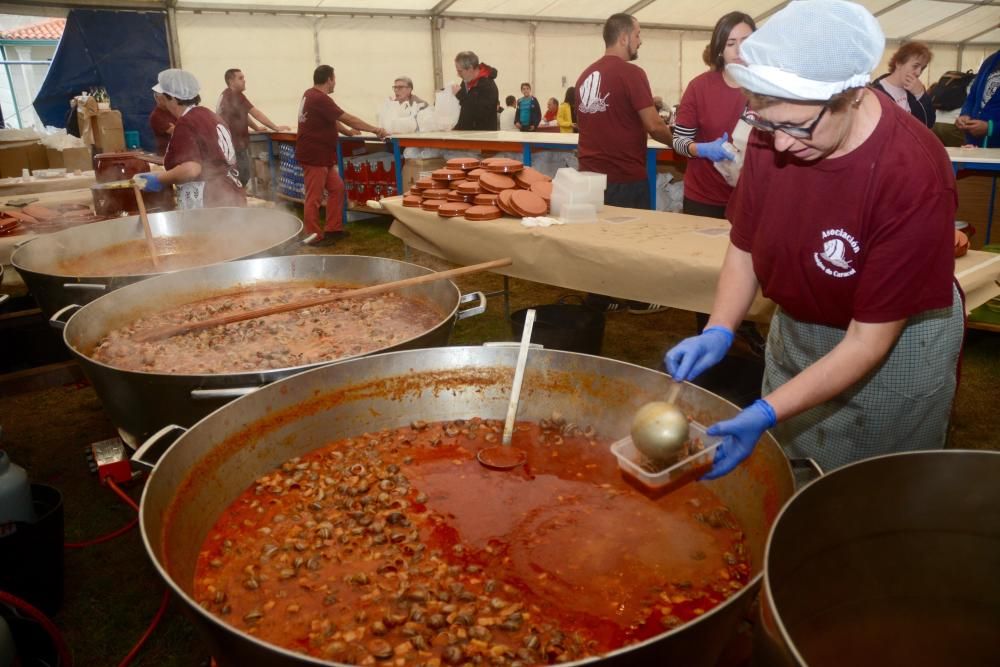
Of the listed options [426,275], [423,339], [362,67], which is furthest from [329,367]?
[362,67]

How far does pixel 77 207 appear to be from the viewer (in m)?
5.64

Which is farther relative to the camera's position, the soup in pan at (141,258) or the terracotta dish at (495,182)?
the terracotta dish at (495,182)

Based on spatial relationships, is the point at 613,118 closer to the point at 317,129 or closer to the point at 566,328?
the point at 566,328

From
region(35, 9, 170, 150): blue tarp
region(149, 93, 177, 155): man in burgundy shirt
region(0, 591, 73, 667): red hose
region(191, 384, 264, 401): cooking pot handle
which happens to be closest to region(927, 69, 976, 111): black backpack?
region(149, 93, 177, 155): man in burgundy shirt

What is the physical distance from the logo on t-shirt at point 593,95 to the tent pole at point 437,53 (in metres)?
9.61

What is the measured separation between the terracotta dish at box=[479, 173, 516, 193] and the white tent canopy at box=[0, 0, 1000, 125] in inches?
350

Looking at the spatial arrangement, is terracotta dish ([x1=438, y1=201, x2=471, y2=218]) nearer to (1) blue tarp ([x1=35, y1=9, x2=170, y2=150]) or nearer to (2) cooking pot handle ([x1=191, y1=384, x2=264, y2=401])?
(2) cooking pot handle ([x1=191, y1=384, x2=264, y2=401])

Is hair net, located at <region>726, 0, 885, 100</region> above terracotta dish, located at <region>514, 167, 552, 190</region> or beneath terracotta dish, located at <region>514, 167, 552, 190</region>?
above

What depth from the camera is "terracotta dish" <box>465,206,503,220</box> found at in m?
4.57

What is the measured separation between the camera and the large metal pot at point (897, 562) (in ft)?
3.43

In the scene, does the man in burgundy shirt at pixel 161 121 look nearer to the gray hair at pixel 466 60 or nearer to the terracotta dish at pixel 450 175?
the gray hair at pixel 466 60

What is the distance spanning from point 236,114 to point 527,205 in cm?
821

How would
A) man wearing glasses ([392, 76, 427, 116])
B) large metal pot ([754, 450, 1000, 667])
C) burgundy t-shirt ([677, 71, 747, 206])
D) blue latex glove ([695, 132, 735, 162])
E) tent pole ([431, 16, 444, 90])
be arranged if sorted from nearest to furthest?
large metal pot ([754, 450, 1000, 667]) → blue latex glove ([695, 132, 735, 162]) → burgundy t-shirt ([677, 71, 747, 206]) → man wearing glasses ([392, 76, 427, 116]) → tent pole ([431, 16, 444, 90])

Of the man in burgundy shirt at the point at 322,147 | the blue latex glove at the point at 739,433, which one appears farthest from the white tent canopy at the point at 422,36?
the blue latex glove at the point at 739,433
